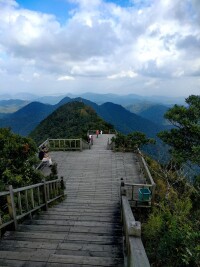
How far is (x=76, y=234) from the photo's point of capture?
529 centimetres

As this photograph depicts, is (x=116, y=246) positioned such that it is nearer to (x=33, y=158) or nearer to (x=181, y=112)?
(x=33, y=158)

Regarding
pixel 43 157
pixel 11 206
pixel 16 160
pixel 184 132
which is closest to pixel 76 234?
pixel 11 206

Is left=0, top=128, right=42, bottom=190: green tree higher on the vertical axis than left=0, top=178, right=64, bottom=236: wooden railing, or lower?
higher

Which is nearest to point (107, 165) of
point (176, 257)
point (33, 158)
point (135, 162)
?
point (135, 162)

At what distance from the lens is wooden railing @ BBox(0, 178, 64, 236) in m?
5.40

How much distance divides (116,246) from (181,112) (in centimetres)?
1281

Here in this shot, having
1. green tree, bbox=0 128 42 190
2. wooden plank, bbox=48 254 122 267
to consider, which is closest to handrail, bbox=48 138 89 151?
green tree, bbox=0 128 42 190

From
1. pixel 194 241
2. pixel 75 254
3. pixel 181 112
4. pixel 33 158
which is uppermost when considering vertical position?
pixel 181 112

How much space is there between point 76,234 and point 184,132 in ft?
42.4

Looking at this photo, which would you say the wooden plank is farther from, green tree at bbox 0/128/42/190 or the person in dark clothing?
the person in dark clothing

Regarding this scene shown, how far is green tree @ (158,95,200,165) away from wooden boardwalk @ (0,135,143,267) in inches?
193

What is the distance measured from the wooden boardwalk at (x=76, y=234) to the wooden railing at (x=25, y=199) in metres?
0.28

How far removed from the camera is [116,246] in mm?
4527

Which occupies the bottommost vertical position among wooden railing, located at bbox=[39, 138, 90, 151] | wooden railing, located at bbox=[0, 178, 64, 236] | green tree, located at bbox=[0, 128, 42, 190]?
wooden railing, located at bbox=[39, 138, 90, 151]
